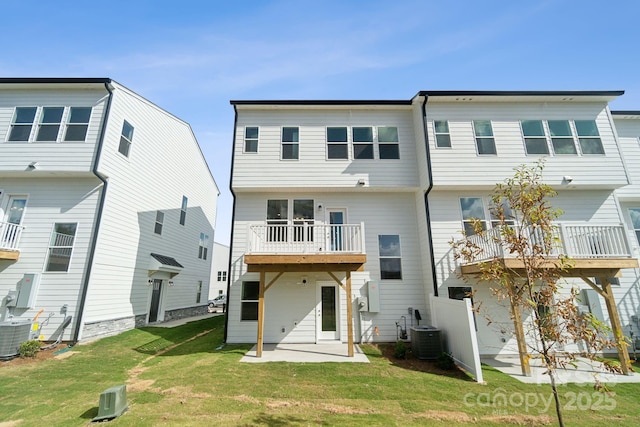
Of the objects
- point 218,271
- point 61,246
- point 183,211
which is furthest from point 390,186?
point 218,271

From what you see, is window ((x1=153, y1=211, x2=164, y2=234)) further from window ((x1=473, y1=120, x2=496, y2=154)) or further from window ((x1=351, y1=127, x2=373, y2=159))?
window ((x1=473, y1=120, x2=496, y2=154))

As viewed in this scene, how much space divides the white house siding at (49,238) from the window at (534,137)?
16.9 m

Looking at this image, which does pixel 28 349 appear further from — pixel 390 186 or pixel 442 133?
pixel 442 133

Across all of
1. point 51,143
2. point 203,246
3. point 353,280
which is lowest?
point 353,280

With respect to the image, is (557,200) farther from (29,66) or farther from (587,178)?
(29,66)

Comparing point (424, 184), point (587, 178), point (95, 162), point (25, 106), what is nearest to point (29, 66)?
point (25, 106)

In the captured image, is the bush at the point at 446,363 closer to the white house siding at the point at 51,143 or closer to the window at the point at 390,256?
the window at the point at 390,256

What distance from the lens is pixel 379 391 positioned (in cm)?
576

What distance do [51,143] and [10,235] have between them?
3.56 metres

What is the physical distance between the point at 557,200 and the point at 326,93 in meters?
10.2

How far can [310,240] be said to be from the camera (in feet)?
32.2

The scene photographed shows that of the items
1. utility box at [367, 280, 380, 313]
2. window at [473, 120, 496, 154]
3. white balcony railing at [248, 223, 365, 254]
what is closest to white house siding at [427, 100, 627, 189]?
window at [473, 120, 496, 154]

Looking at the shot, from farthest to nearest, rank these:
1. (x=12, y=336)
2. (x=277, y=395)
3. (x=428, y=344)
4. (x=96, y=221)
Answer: (x=96, y=221)
(x=428, y=344)
(x=12, y=336)
(x=277, y=395)

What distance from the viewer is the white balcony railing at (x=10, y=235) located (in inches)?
347
